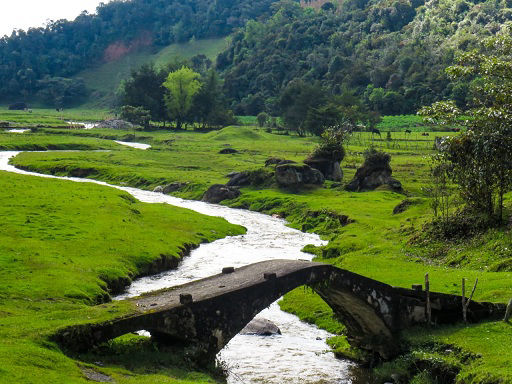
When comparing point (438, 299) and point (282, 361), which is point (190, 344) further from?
point (438, 299)

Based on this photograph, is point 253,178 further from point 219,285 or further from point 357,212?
point 219,285

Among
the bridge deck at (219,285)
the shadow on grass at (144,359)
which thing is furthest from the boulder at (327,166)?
the shadow on grass at (144,359)

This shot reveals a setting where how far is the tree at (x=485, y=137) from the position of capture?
47.8 meters

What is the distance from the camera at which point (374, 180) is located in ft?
316

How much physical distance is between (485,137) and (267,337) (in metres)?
23.2

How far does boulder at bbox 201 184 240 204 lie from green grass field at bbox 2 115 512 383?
1615 mm

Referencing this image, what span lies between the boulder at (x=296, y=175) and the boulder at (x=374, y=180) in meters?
6.10

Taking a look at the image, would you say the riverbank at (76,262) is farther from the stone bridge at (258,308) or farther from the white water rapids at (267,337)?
the white water rapids at (267,337)

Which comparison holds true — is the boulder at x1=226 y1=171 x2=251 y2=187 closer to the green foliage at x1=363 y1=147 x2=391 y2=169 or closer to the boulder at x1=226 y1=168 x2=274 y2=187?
the boulder at x1=226 y1=168 x2=274 y2=187

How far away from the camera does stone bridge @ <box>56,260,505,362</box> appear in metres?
29.1

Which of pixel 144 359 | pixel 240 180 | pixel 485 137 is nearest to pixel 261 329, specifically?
pixel 144 359

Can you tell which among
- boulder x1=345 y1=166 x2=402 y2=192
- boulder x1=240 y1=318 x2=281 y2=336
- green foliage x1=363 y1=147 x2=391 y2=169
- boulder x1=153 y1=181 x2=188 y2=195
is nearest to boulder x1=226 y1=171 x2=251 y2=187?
boulder x1=153 y1=181 x2=188 y2=195

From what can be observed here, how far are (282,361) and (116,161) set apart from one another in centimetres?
9989

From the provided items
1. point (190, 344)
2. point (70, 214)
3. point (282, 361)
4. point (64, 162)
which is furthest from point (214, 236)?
point (64, 162)
